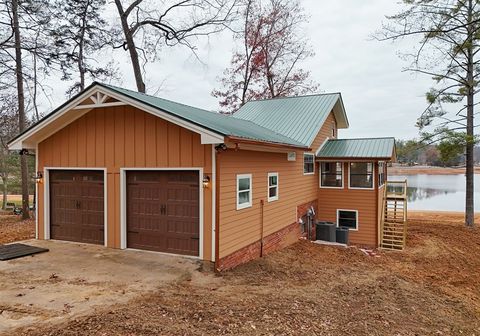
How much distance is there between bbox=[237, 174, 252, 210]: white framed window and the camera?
806 cm

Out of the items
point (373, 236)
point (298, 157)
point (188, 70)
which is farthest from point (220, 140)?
point (188, 70)

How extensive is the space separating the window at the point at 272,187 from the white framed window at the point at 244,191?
56.0 inches

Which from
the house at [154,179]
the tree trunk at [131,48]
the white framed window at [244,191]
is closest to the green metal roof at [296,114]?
the house at [154,179]

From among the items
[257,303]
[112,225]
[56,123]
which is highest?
[56,123]

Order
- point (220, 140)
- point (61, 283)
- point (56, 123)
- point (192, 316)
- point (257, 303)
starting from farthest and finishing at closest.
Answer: point (56, 123), point (220, 140), point (61, 283), point (257, 303), point (192, 316)

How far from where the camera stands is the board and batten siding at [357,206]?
14359mm

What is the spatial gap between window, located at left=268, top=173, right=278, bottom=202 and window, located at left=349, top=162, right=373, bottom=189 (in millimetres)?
5855

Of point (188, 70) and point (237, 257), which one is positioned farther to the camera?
point (188, 70)

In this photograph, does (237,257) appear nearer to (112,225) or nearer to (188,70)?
(112,225)

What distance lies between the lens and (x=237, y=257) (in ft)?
26.0

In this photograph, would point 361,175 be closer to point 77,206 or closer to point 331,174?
point 331,174

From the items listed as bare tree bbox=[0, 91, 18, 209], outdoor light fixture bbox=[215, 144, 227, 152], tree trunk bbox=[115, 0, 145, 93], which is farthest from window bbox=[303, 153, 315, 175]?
bare tree bbox=[0, 91, 18, 209]

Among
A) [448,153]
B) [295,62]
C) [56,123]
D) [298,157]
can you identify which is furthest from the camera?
[295,62]

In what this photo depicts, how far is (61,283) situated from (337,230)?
1104 centimetres
